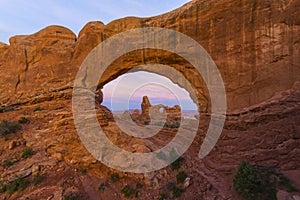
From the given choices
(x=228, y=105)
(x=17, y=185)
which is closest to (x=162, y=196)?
(x=228, y=105)

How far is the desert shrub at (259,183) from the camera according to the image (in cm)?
653

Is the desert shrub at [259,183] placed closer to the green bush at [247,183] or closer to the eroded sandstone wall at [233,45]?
the green bush at [247,183]

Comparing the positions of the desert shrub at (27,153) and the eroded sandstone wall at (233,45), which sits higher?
the eroded sandstone wall at (233,45)

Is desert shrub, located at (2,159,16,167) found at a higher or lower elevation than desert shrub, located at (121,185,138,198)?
higher

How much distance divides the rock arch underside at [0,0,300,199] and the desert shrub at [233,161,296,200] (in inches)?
18.9

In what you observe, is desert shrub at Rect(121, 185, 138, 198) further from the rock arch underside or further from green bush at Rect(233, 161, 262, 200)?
green bush at Rect(233, 161, 262, 200)

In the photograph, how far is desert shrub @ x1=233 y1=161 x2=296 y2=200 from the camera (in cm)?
653

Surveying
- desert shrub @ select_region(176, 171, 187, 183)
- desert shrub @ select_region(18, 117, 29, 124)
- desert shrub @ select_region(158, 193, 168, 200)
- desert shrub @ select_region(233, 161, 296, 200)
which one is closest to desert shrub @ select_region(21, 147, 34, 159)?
desert shrub @ select_region(18, 117, 29, 124)

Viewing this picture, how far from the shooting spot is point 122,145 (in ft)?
32.8

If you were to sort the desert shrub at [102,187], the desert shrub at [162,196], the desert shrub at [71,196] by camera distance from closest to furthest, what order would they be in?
the desert shrub at [71,196], the desert shrub at [162,196], the desert shrub at [102,187]

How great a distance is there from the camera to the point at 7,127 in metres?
10.8

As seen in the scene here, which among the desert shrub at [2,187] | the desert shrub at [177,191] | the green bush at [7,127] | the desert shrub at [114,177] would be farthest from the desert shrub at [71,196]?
the green bush at [7,127]

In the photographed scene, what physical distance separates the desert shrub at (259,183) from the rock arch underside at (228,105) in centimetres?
48

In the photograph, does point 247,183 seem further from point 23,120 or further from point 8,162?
point 23,120
